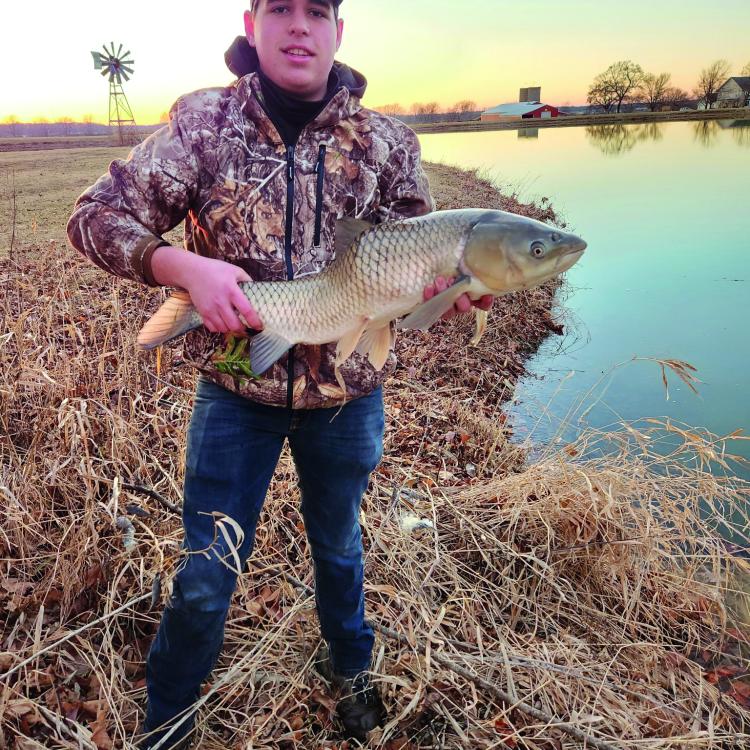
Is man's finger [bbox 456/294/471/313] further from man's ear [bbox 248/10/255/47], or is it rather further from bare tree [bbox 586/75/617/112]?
bare tree [bbox 586/75/617/112]

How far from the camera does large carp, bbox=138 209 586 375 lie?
1.79m

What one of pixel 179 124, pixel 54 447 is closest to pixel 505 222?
pixel 179 124

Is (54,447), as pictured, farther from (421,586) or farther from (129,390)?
(421,586)

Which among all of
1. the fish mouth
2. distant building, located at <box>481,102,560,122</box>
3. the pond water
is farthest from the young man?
distant building, located at <box>481,102,560,122</box>

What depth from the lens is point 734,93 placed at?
282 ft

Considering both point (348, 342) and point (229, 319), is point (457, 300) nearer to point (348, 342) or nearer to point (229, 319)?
point (348, 342)

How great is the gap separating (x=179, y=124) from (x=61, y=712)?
7.12 ft

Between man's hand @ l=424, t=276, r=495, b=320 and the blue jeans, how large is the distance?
1.63ft

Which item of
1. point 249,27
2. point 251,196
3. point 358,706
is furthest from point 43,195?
point 358,706

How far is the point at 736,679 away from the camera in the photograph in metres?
3.25

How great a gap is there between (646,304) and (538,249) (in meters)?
9.39

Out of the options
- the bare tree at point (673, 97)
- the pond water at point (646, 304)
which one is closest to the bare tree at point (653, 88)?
the bare tree at point (673, 97)

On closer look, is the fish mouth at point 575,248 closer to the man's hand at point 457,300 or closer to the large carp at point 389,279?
the large carp at point 389,279

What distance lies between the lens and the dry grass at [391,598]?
8.05ft
